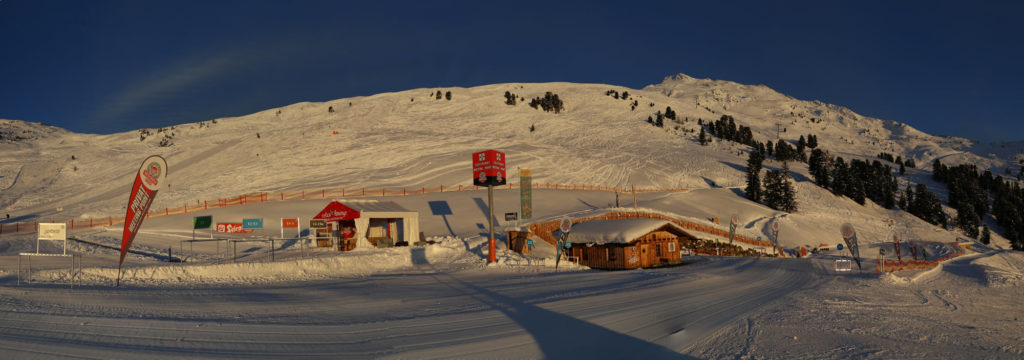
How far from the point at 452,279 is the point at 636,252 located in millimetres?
11941

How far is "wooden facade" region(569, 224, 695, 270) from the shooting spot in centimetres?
2620

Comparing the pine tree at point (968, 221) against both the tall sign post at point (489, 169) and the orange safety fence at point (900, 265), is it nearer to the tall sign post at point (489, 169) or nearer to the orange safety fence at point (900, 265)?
the orange safety fence at point (900, 265)

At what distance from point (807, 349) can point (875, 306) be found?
18.7 feet

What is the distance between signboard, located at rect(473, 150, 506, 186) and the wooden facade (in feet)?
18.4

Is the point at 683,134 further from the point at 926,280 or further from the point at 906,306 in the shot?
the point at 906,306

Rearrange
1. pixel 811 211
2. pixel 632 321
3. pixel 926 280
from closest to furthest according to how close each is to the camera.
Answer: pixel 632 321 < pixel 926 280 < pixel 811 211

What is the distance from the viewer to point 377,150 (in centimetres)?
7088

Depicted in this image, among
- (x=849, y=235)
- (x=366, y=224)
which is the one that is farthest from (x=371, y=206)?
(x=849, y=235)

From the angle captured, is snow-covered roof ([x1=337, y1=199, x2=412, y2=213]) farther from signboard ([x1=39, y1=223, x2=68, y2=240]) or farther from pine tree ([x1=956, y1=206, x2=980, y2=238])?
pine tree ([x1=956, y1=206, x2=980, y2=238])

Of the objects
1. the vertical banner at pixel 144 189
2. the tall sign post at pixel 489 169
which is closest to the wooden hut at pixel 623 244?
the tall sign post at pixel 489 169

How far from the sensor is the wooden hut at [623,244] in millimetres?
26141

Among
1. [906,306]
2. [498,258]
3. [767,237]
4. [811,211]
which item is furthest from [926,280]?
[811,211]

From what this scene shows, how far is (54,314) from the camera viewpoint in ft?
31.2

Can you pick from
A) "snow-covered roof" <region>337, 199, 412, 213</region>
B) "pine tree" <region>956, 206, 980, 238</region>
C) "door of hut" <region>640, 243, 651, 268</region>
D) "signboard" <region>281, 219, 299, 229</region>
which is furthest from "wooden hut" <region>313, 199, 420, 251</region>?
"pine tree" <region>956, 206, 980, 238</region>
